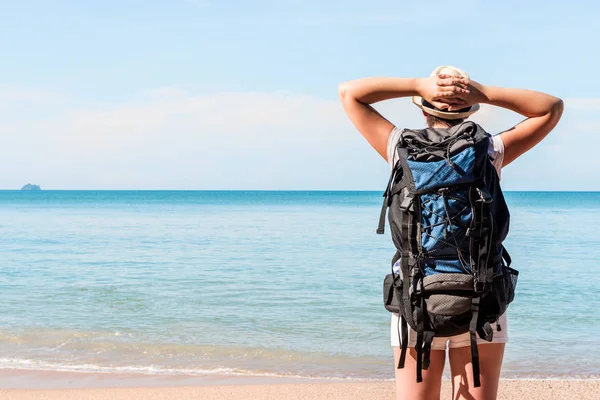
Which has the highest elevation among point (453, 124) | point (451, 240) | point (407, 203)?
point (453, 124)

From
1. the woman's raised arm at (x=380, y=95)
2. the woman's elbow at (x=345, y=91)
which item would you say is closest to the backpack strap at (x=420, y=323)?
the woman's raised arm at (x=380, y=95)

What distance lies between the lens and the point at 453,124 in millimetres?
2625

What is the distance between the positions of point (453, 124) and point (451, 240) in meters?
0.51

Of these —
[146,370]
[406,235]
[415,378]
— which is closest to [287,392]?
[146,370]

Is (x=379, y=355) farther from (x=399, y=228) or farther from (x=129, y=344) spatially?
(x=399, y=228)

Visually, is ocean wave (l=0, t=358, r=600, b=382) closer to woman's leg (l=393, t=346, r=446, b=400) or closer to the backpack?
woman's leg (l=393, t=346, r=446, b=400)

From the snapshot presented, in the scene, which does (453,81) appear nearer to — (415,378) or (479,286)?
(479,286)

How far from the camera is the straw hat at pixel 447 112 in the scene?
258 centimetres

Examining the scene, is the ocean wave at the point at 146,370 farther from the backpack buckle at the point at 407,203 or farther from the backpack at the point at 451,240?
the backpack buckle at the point at 407,203

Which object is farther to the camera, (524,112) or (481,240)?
(524,112)

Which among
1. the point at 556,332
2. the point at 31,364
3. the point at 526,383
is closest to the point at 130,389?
the point at 31,364

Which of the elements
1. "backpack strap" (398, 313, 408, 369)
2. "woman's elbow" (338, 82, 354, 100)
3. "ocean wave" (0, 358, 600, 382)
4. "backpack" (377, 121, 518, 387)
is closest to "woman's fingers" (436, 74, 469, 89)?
"backpack" (377, 121, 518, 387)

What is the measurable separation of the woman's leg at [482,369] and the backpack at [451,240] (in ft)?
0.39

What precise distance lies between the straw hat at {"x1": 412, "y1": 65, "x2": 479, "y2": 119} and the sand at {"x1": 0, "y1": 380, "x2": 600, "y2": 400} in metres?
3.38
